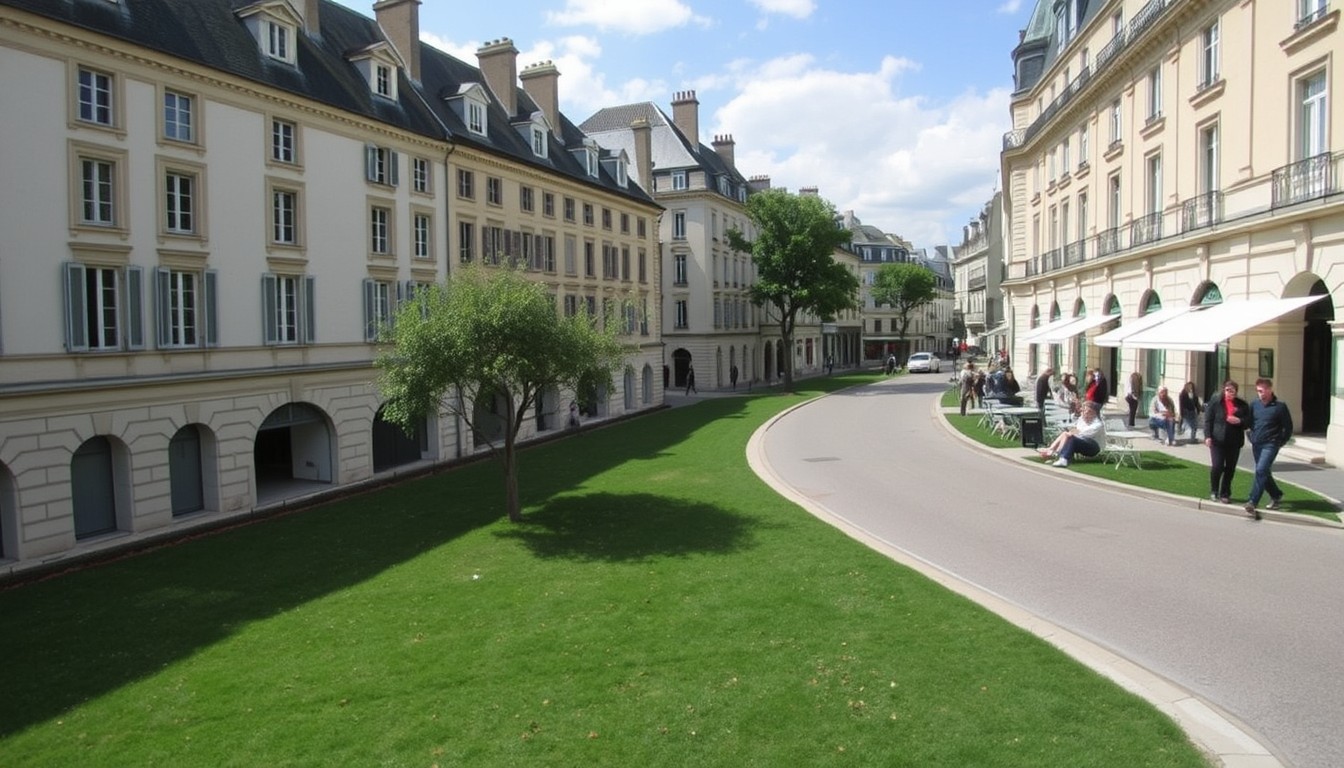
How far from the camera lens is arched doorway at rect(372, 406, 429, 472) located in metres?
26.9

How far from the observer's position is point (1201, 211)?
22.3 m

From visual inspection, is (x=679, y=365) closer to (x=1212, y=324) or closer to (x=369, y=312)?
(x=369, y=312)

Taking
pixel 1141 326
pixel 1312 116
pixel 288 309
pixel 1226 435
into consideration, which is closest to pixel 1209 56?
pixel 1312 116

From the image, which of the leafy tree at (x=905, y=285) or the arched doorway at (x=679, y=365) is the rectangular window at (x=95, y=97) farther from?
the leafy tree at (x=905, y=285)

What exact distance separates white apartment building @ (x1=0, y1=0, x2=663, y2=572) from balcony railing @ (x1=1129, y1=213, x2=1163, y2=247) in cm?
1653

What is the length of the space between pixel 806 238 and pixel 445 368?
38057 mm

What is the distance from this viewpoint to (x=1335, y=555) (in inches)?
422

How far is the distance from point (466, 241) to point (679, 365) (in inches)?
1136

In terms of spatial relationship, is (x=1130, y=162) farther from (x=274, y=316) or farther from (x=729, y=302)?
(x=729, y=302)

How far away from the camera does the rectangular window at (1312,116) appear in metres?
17.6

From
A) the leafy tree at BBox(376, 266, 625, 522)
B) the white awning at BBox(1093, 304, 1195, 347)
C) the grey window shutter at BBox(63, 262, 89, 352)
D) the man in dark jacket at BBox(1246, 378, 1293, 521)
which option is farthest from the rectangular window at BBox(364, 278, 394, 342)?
the man in dark jacket at BBox(1246, 378, 1293, 521)

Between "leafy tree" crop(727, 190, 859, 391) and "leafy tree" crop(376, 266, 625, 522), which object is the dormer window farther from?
"leafy tree" crop(727, 190, 859, 391)

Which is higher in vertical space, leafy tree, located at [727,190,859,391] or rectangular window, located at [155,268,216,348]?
leafy tree, located at [727,190,859,391]

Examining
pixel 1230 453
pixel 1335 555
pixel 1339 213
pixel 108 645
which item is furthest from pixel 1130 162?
pixel 108 645
